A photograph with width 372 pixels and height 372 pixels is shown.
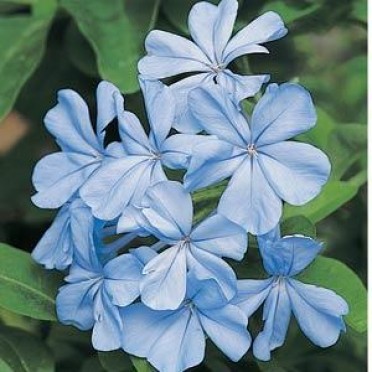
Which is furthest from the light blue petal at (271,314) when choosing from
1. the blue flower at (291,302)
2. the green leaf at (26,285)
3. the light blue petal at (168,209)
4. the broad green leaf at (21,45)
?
the broad green leaf at (21,45)

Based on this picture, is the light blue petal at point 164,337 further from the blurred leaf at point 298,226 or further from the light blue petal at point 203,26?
the light blue petal at point 203,26

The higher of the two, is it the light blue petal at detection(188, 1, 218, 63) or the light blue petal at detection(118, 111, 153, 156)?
the light blue petal at detection(188, 1, 218, 63)

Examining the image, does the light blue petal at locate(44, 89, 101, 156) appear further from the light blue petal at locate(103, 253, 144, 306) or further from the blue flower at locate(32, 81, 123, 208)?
the light blue petal at locate(103, 253, 144, 306)

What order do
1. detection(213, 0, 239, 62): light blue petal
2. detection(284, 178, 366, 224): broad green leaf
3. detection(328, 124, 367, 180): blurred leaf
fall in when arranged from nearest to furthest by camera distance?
detection(213, 0, 239, 62): light blue petal < detection(284, 178, 366, 224): broad green leaf < detection(328, 124, 367, 180): blurred leaf

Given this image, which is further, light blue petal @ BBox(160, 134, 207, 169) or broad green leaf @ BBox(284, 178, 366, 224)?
broad green leaf @ BBox(284, 178, 366, 224)

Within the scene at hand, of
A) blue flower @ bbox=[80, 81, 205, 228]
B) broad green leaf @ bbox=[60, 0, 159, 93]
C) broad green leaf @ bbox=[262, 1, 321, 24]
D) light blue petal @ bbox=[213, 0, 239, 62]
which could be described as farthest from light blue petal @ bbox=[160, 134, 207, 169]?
broad green leaf @ bbox=[262, 1, 321, 24]

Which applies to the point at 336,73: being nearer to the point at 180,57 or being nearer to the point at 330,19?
the point at 330,19

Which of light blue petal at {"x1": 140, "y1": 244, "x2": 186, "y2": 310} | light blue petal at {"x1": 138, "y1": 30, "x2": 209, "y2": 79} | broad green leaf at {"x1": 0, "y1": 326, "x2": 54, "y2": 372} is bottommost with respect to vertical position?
broad green leaf at {"x1": 0, "y1": 326, "x2": 54, "y2": 372}
